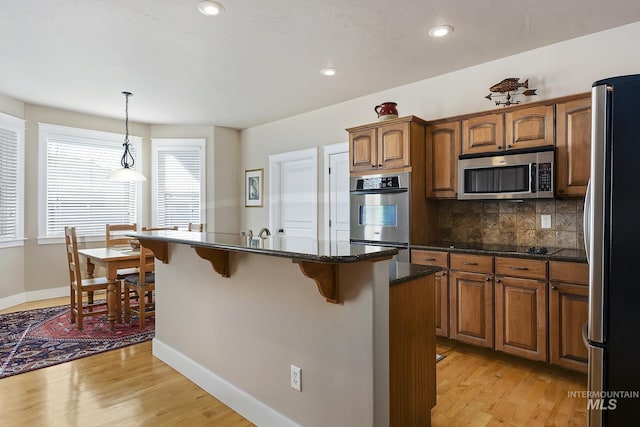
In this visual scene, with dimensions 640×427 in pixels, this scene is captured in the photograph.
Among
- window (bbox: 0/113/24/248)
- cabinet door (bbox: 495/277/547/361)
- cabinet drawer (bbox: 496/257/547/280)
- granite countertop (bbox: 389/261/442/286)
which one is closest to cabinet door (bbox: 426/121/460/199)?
cabinet drawer (bbox: 496/257/547/280)

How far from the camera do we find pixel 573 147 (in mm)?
2729

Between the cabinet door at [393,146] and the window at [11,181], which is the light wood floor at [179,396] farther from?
the window at [11,181]

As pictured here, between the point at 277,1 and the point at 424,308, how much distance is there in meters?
2.15

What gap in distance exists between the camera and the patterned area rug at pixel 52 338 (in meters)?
2.98

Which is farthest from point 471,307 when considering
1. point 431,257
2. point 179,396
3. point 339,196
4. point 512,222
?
point 179,396

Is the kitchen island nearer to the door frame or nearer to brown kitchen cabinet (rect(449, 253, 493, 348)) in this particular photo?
brown kitchen cabinet (rect(449, 253, 493, 348))

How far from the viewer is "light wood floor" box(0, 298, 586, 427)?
83.5 inches

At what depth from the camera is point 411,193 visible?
3.42 metres

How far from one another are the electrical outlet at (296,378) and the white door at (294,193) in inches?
124

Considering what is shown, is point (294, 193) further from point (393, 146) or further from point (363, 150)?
point (393, 146)

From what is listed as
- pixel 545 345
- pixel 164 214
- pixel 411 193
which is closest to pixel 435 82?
pixel 411 193

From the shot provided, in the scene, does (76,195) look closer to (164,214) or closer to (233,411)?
(164,214)

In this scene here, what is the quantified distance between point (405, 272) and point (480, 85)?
2.50 metres

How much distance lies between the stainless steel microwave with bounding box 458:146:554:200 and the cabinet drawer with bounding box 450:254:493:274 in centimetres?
56
